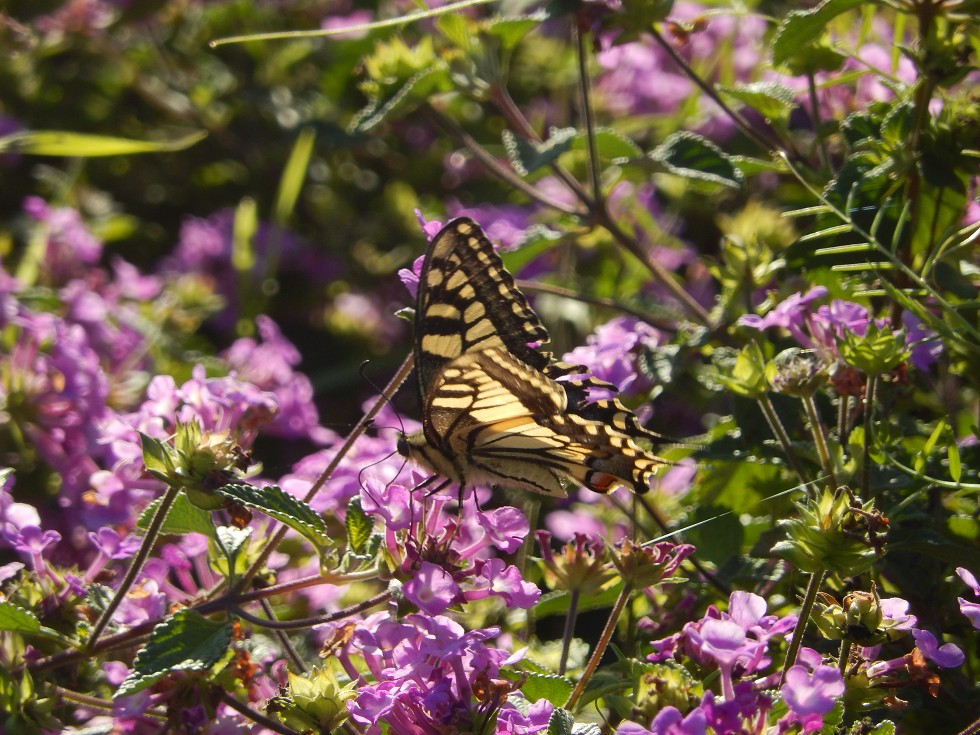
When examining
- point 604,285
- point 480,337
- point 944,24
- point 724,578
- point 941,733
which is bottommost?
point 941,733

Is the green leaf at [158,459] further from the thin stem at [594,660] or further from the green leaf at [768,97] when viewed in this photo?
the green leaf at [768,97]

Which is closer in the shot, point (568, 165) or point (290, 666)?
point (290, 666)

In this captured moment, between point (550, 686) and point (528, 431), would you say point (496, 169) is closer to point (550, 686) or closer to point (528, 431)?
point (528, 431)

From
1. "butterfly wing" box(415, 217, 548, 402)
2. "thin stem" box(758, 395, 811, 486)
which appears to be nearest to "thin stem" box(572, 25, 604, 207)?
"butterfly wing" box(415, 217, 548, 402)

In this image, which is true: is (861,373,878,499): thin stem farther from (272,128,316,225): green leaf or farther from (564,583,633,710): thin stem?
(272,128,316,225): green leaf

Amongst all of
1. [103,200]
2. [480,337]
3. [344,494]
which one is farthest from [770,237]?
[103,200]

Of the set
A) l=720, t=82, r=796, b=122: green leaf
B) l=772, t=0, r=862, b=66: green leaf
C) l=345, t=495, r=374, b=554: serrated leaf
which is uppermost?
l=772, t=0, r=862, b=66: green leaf

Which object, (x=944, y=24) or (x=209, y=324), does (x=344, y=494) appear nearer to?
(x=944, y=24)

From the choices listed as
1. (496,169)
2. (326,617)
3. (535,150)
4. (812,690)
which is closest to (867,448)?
(812,690)
